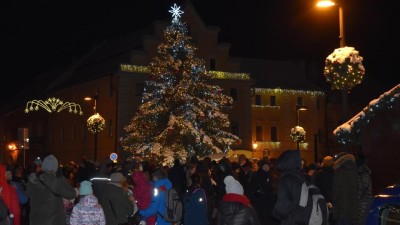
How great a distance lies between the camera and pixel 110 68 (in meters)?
59.2

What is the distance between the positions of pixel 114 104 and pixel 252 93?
13935 millimetres

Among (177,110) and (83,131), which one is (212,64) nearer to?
(83,131)

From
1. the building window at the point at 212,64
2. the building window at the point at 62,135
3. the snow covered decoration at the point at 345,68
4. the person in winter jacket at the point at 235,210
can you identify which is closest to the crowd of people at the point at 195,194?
the person in winter jacket at the point at 235,210

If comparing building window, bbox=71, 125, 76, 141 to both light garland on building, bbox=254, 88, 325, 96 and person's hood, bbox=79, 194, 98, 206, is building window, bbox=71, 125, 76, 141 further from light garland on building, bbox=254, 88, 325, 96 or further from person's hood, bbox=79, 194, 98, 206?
person's hood, bbox=79, 194, 98, 206

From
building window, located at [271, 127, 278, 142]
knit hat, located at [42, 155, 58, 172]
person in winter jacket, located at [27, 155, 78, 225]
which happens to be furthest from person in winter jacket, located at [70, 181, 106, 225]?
building window, located at [271, 127, 278, 142]

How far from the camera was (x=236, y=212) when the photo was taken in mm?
9875

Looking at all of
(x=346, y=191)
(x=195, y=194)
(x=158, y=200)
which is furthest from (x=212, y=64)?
(x=346, y=191)

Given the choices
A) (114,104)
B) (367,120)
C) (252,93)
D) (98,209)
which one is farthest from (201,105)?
(98,209)

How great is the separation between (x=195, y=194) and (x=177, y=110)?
2810 centimetres

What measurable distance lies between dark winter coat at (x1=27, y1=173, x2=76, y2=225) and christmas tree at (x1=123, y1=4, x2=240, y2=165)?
1203 inches

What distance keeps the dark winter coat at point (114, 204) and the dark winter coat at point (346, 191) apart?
4.05 m

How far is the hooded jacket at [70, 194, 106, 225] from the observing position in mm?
11773

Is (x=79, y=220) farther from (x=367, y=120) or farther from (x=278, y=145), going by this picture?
(x=278, y=145)

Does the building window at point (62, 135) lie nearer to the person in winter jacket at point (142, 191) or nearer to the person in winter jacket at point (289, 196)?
the person in winter jacket at point (142, 191)
